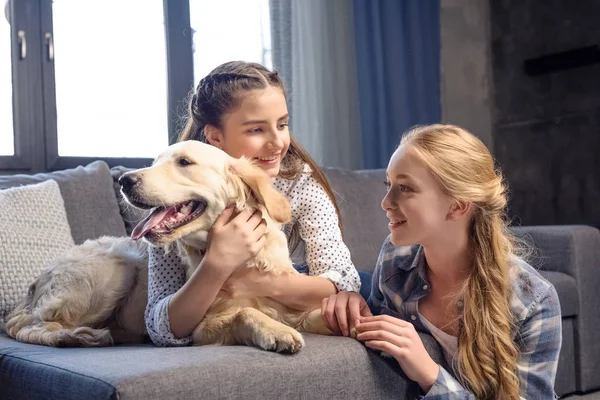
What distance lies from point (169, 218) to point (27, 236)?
2.35 feet

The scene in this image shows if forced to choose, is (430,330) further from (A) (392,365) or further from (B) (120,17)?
(B) (120,17)

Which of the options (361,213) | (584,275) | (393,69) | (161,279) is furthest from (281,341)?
(393,69)

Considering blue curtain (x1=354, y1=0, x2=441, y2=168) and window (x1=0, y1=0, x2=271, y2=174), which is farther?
blue curtain (x1=354, y1=0, x2=441, y2=168)

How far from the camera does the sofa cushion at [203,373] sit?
118 centimetres

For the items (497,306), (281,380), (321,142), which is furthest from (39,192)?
(321,142)

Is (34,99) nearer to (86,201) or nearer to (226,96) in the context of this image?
(86,201)

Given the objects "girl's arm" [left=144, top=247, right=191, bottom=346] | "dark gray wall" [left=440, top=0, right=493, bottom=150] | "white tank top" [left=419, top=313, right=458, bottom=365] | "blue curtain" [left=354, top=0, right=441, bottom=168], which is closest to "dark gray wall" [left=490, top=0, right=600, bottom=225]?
"dark gray wall" [left=440, top=0, right=493, bottom=150]

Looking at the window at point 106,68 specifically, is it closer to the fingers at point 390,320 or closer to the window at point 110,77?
the window at point 110,77

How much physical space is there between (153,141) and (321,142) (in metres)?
0.98

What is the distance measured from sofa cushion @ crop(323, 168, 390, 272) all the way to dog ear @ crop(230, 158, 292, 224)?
4.58 feet

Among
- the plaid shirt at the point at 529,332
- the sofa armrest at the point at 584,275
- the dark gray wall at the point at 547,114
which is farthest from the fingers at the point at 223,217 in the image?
the dark gray wall at the point at 547,114

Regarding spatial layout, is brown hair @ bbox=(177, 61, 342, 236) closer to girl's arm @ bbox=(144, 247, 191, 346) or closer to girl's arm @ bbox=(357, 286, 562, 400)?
girl's arm @ bbox=(144, 247, 191, 346)

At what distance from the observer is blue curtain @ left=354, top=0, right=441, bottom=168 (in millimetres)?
A: 4207

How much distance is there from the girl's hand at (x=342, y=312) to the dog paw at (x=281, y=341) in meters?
0.20
